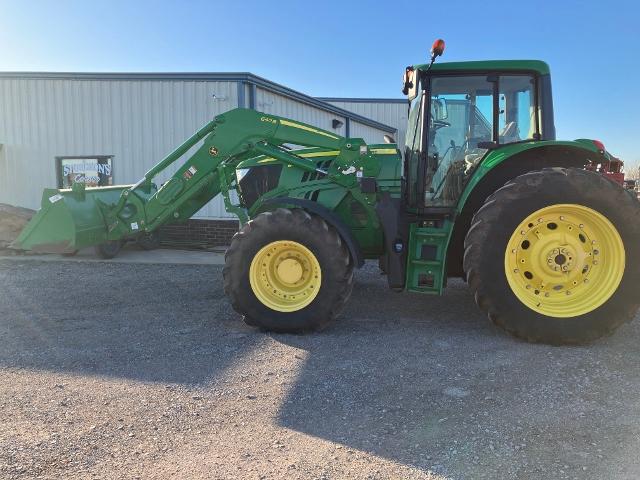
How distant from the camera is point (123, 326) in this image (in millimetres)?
5145

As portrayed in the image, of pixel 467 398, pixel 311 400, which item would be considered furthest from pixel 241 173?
pixel 467 398

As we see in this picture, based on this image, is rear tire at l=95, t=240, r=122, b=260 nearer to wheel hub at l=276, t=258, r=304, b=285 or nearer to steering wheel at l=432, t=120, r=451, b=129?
wheel hub at l=276, t=258, r=304, b=285

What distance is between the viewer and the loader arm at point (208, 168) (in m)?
5.53

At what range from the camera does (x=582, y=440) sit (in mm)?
2838

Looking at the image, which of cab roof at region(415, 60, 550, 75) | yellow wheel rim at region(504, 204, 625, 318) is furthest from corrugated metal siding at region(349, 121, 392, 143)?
yellow wheel rim at region(504, 204, 625, 318)

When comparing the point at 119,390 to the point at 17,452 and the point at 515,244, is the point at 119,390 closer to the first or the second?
the point at 17,452

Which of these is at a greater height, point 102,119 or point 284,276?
point 102,119

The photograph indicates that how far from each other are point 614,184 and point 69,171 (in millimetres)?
11555

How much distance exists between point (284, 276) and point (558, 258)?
2.48 meters

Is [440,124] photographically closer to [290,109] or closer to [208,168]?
[208,168]

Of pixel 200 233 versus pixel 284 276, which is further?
pixel 200 233

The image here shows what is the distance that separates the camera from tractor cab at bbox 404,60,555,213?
4828mm

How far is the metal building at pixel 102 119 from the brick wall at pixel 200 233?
0.21 m

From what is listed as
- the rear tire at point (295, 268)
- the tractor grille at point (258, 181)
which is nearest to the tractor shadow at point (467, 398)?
the rear tire at point (295, 268)
